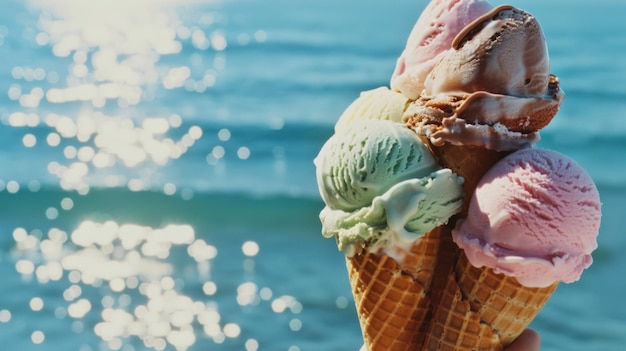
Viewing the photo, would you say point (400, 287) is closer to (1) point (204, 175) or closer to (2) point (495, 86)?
(2) point (495, 86)

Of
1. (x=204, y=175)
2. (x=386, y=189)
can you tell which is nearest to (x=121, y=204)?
(x=204, y=175)

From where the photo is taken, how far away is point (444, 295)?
1.32 m

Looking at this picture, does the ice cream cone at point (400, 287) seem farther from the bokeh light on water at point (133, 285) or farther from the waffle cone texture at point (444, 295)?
the bokeh light on water at point (133, 285)

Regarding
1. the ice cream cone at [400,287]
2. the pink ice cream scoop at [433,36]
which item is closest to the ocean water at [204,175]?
the ice cream cone at [400,287]

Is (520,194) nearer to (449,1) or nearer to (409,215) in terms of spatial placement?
(409,215)

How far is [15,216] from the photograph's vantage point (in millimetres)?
5738

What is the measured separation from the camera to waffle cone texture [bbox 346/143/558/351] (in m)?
1.27

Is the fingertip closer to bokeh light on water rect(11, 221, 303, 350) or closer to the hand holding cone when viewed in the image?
the hand holding cone

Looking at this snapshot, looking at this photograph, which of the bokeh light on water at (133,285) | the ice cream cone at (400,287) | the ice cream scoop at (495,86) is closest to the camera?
the ice cream scoop at (495,86)

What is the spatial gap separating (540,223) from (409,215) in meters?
0.19

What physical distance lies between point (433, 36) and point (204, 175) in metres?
5.11

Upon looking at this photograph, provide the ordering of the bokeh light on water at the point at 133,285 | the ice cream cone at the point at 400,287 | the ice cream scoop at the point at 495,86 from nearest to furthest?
the ice cream scoop at the point at 495,86 → the ice cream cone at the point at 400,287 → the bokeh light on water at the point at 133,285

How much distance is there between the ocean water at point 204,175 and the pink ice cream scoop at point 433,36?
3.03m

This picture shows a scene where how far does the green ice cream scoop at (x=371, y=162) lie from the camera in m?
1.26
